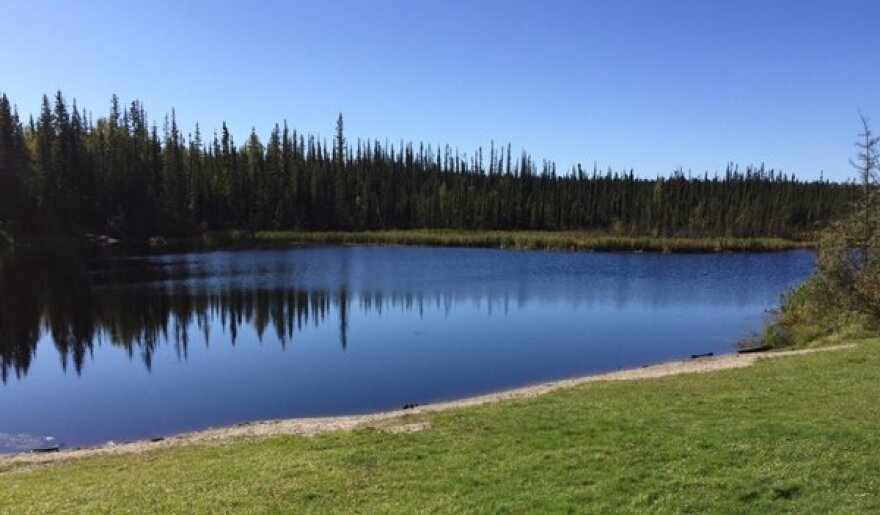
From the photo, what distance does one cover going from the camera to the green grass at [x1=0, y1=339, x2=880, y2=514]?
7.12 meters

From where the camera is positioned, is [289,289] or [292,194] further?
[292,194]

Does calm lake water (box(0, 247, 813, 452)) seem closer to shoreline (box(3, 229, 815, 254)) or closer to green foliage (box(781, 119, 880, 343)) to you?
green foliage (box(781, 119, 880, 343))

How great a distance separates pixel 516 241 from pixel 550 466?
70184 mm

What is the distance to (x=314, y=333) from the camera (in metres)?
28.5

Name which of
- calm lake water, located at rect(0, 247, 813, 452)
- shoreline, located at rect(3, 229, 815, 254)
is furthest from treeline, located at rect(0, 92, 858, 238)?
calm lake water, located at rect(0, 247, 813, 452)

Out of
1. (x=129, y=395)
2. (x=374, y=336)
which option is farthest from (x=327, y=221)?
(x=129, y=395)

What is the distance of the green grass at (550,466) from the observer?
7121 millimetres

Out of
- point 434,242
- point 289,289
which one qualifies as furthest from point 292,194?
point 289,289

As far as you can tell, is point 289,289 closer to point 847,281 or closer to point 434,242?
point 847,281

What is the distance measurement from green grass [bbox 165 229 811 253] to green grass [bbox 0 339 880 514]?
202ft

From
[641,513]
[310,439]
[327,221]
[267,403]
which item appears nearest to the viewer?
[641,513]

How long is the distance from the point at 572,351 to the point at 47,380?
17843 mm

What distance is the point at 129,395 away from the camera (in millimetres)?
20016

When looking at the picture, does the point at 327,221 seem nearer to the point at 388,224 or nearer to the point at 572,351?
the point at 388,224
